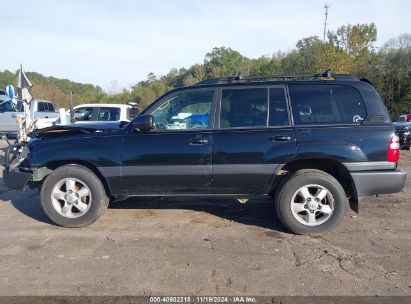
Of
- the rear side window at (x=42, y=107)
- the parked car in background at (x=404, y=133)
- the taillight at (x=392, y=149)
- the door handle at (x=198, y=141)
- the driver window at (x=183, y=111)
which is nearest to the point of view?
the taillight at (x=392, y=149)

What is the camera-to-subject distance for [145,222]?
5.51m

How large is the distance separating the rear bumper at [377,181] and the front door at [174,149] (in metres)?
1.78

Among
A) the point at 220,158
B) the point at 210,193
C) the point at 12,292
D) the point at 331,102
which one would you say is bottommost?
the point at 12,292

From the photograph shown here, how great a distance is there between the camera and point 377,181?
4.80m

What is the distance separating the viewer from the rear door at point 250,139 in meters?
4.89

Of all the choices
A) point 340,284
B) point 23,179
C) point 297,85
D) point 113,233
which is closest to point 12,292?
point 113,233

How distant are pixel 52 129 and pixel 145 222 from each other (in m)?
1.83

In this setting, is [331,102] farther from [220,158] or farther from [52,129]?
[52,129]

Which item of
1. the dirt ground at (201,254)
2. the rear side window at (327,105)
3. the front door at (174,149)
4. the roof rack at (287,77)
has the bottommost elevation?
the dirt ground at (201,254)

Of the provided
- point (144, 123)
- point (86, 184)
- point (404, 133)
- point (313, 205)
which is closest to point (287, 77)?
point (313, 205)

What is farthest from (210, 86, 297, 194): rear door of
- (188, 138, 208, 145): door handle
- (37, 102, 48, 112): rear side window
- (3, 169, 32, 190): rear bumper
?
(37, 102, 48, 112): rear side window

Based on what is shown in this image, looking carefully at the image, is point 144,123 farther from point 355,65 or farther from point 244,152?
point 355,65

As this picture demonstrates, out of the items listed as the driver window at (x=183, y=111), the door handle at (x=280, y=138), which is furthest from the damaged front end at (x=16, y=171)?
the door handle at (x=280, y=138)

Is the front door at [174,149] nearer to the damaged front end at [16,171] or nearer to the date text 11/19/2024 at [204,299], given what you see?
the damaged front end at [16,171]
